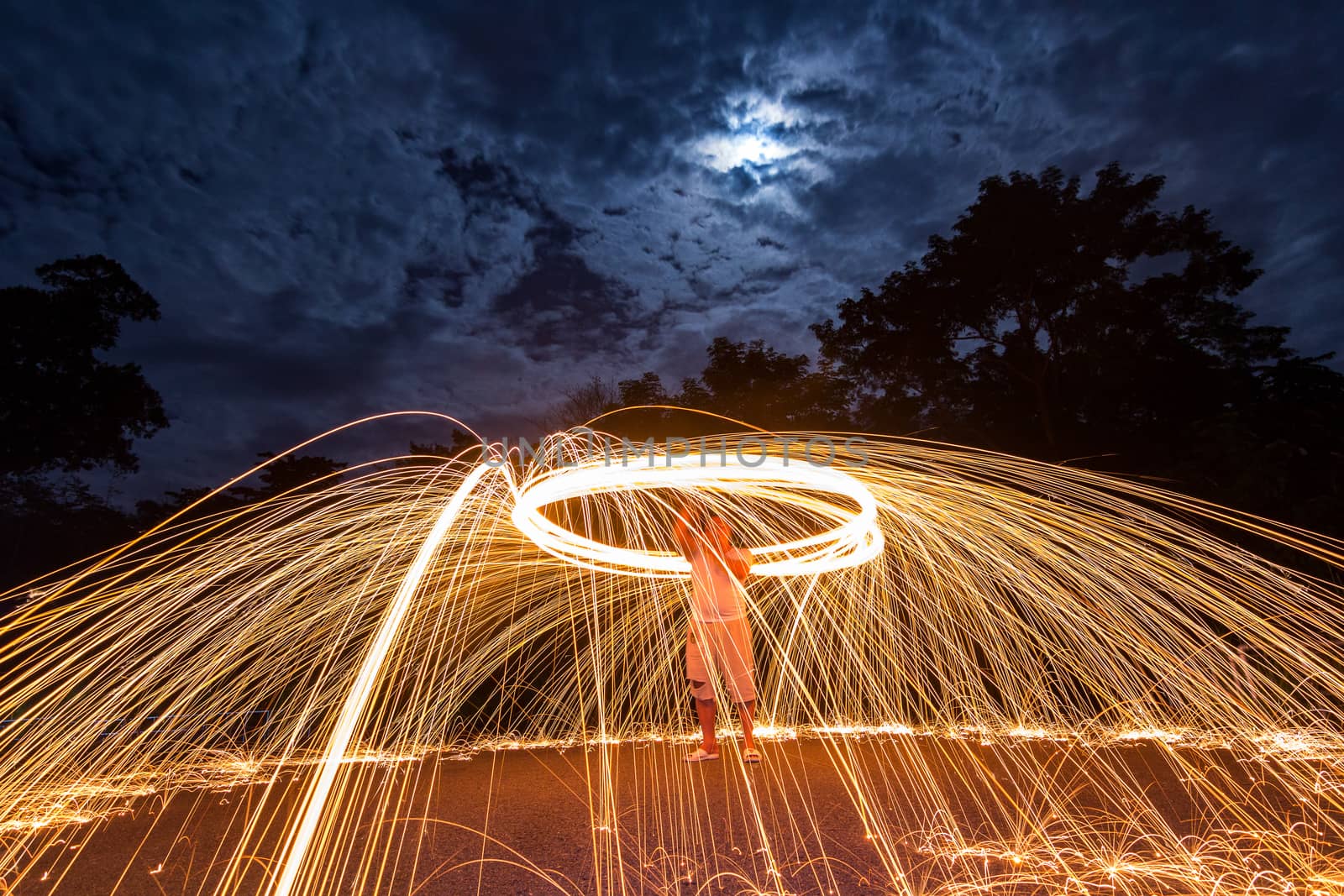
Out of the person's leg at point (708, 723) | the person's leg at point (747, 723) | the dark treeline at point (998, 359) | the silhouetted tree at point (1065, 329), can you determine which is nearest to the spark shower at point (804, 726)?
the person's leg at point (708, 723)

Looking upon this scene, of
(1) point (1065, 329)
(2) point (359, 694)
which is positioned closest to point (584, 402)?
(1) point (1065, 329)

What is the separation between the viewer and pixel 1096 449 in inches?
463

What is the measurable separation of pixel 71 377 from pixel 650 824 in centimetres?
1591

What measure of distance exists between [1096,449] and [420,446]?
11.5 meters

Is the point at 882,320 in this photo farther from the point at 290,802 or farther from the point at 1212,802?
the point at 290,802

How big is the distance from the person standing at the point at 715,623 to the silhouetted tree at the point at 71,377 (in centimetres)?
1459

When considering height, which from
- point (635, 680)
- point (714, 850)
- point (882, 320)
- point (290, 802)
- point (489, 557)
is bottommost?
point (635, 680)

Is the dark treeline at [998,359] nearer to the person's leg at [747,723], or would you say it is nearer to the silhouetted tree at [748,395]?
the silhouetted tree at [748,395]

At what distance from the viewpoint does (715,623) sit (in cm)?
553

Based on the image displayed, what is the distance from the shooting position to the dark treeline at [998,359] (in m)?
12.0

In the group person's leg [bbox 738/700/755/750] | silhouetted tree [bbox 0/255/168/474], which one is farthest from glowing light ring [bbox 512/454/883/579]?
silhouetted tree [bbox 0/255/168/474]

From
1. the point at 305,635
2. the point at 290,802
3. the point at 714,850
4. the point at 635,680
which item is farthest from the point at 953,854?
the point at 305,635

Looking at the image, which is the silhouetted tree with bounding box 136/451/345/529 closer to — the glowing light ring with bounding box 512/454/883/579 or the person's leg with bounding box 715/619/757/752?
the glowing light ring with bounding box 512/454/883/579

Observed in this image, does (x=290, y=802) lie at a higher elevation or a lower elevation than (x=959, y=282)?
lower
